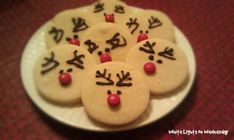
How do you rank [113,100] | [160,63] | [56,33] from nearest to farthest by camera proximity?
[113,100], [160,63], [56,33]

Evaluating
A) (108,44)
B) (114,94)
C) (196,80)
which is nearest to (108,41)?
(108,44)

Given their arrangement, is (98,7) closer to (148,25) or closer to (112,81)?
(148,25)

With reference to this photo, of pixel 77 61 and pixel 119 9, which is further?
pixel 119 9

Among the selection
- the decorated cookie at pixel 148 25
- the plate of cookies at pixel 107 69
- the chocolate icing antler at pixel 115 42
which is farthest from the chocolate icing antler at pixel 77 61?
the decorated cookie at pixel 148 25

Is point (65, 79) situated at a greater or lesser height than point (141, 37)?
lesser

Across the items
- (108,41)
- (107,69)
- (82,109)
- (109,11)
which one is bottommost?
(82,109)

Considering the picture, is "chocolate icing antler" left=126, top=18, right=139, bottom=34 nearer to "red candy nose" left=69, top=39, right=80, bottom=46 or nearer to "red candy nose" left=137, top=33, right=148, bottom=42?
"red candy nose" left=137, top=33, right=148, bottom=42

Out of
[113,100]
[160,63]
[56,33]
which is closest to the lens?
[113,100]
